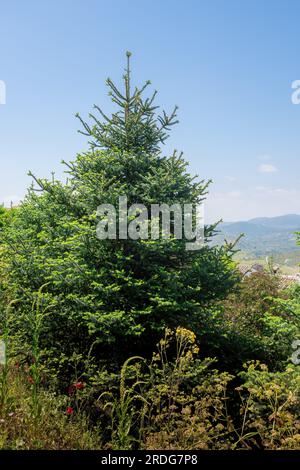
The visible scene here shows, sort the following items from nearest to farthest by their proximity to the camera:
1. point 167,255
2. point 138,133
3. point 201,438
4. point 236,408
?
1. point 201,438
2. point 236,408
3. point 167,255
4. point 138,133

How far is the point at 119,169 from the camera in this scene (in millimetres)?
6688

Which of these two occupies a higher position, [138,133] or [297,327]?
[138,133]

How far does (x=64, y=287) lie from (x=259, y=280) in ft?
23.7

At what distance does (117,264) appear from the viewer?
5988 mm

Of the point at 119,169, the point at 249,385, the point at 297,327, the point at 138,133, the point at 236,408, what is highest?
the point at 138,133

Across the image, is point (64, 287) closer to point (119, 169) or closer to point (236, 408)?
point (119, 169)

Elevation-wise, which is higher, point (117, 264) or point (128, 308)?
point (117, 264)

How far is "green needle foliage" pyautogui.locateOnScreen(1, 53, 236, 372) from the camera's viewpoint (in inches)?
231

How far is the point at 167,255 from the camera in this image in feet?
21.8

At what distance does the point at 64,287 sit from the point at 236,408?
146 inches

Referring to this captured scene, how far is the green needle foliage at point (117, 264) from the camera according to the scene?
588cm
